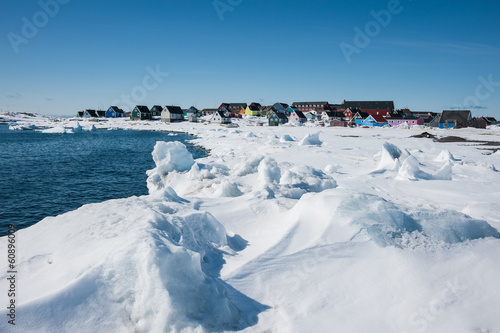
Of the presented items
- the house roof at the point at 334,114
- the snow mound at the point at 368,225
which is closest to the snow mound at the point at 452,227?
the snow mound at the point at 368,225

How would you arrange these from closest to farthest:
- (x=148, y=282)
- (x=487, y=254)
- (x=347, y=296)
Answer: (x=148, y=282)
(x=347, y=296)
(x=487, y=254)

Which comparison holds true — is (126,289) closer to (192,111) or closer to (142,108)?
(142,108)

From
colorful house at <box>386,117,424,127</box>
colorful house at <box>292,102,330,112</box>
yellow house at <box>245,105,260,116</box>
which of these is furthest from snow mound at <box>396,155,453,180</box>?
colorful house at <box>292,102,330,112</box>

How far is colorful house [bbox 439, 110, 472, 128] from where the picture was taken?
191 ft

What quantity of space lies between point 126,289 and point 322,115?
3847 inches

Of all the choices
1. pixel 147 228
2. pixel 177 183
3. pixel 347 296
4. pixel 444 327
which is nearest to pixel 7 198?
A: pixel 177 183

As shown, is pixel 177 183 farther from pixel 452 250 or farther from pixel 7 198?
pixel 452 250

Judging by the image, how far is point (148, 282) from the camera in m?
3.79

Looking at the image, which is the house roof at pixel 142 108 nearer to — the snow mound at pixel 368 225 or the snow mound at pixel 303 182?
the snow mound at pixel 303 182

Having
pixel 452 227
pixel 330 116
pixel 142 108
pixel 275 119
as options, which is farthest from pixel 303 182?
pixel 142 108

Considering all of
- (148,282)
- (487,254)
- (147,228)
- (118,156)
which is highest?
(147,228)

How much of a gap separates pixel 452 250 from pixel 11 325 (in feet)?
21.4

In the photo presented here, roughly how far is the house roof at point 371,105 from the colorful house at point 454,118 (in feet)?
122

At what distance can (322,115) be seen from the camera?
96188 mm
